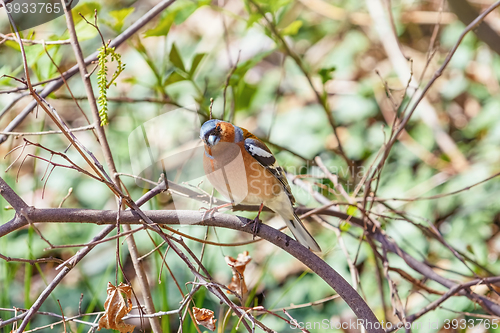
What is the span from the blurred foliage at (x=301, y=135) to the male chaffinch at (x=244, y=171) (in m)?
0.15

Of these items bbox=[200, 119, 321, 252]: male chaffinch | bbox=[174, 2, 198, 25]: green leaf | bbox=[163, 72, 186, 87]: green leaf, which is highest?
bbox=[174, 2, 198, 25]: green leaf

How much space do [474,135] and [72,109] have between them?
5196 millimetres

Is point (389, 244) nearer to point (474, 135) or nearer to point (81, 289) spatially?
point (474, 135)

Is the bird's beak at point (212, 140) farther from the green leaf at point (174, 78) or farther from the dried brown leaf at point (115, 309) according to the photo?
the dried brown leaf at point (115, 309)

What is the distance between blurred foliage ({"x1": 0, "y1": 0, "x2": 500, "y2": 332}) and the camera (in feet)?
9.57

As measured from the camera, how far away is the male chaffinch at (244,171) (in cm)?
233

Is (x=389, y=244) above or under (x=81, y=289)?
under

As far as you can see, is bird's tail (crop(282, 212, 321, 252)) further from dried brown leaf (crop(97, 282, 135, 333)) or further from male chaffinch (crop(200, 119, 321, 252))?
dried brown leaf (crop(97, 282, 135, 333))

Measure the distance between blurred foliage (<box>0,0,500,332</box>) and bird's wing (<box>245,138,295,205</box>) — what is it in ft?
0.84

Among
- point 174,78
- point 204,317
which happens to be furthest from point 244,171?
point 204,317

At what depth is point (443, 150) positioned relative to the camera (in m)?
4.32

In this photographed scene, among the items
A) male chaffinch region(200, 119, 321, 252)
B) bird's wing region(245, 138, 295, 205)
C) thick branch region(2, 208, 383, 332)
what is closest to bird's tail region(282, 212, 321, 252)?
male chaffinch region(200, 119, 321, 252)

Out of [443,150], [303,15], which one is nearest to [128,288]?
[443,150]

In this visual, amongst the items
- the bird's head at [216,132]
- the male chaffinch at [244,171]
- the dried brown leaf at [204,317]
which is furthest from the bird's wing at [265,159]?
the dried brown leaf at [204,317]
